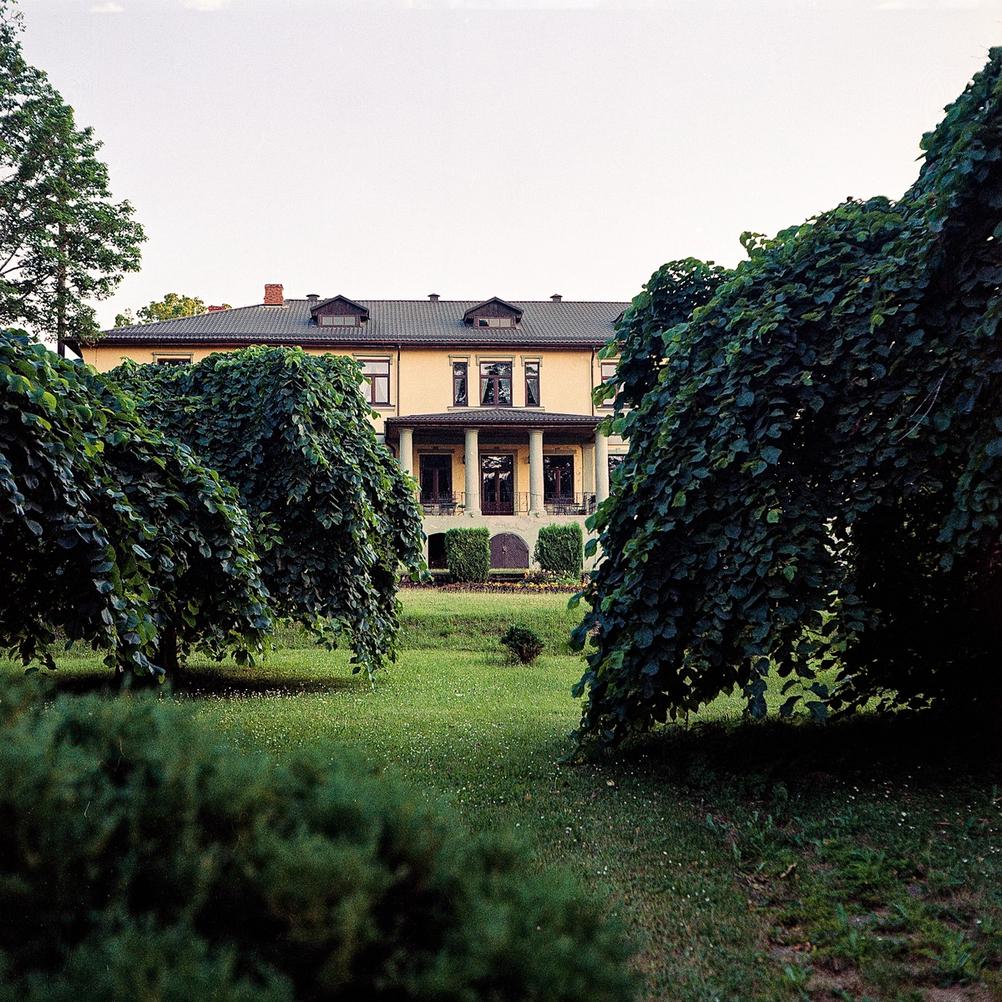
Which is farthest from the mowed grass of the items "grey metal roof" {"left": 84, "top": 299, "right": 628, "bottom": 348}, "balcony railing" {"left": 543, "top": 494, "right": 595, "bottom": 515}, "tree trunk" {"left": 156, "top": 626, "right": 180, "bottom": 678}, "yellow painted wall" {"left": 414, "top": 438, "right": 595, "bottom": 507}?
"grey metal roof" {"left": 84, "top": 299, "right": 628, "bottom": 348}

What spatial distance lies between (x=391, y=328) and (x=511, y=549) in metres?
9.70

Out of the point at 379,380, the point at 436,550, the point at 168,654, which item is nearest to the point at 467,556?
the point at 436,550

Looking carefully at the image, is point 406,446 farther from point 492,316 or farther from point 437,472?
point 492,316

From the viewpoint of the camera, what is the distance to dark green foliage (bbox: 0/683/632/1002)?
63.1 inches

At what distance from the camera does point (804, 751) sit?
5.97 metres

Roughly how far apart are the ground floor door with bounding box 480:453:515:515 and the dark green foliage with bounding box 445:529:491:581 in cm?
786

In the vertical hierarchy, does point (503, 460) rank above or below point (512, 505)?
above

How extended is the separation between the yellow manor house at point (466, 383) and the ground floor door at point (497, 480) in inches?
1.4

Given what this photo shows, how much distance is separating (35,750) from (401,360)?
97.7ft

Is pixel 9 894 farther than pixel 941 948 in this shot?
No

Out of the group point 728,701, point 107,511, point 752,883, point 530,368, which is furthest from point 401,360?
point 752,883

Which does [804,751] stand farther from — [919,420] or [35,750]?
[35,750]

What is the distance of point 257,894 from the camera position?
180 centimetres

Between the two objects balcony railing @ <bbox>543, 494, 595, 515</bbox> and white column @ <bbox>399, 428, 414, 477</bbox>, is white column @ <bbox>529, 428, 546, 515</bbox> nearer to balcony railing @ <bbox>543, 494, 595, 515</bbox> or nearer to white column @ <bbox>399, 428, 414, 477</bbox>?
balcony railing @ <bbox>543, 494, 595, 515</bbox>
